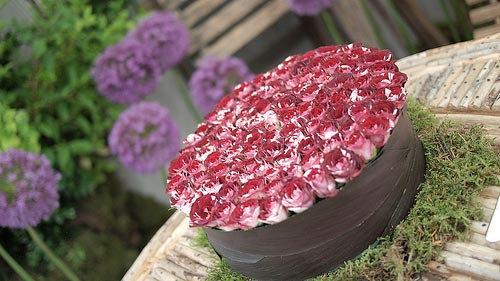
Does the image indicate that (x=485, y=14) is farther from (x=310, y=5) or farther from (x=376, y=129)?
(x=376, y=129)

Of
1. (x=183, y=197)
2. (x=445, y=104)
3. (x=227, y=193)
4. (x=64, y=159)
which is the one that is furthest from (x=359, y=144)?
(x=64, y=159)

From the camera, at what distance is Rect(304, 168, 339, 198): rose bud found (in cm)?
99

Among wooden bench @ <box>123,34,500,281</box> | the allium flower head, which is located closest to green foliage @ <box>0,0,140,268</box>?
wooden bench @ <box>123,34,500,281</box>

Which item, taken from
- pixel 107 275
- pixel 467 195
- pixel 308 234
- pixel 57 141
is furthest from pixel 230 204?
pixel 107 275

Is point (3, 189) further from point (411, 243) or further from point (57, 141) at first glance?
point (411, 243)

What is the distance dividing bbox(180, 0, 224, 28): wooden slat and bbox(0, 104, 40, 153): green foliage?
3.02ft

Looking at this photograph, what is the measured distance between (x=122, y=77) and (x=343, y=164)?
1337 millimetres

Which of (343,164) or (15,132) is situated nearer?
(343,164)

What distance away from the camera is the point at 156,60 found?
217 cm

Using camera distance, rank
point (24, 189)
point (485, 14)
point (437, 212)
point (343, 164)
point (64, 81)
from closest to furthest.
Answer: point (343, 164), point (437, 212), point (24, 189), point (485, 14), point (64, 81)

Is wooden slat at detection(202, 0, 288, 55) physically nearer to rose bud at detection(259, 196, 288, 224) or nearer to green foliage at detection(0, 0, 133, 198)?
green foliage at detection(0, 0, 133, 198)

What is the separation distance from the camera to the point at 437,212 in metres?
1.09

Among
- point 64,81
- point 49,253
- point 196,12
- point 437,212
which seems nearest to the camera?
point 437,212

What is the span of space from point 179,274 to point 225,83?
2.77 feet
